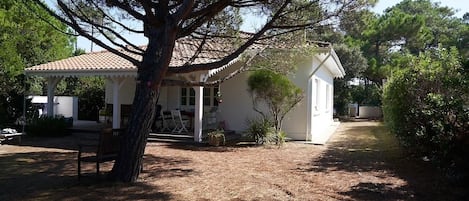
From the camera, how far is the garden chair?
1469 centimetres

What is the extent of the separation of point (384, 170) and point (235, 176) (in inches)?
131

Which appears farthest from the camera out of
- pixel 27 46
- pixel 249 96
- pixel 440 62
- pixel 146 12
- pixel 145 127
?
pixel 27 46

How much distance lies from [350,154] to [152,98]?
6.76 meters

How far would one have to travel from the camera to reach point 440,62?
372 inches

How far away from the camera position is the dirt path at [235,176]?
636 cm

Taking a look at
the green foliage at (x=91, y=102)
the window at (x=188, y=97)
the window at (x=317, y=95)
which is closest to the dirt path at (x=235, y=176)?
the window at (x=188, y=97)

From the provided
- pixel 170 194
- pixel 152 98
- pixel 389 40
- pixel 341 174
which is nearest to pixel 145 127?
pixel 152 98

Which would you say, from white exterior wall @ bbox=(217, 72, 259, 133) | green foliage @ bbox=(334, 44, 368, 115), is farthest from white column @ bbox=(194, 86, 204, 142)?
green foliage @ bbox=(334, 44, 368, 115)

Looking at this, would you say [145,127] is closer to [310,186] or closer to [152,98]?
[152,98]

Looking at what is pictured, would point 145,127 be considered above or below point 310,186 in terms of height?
above

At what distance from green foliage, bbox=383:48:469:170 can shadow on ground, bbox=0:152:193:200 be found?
483cm

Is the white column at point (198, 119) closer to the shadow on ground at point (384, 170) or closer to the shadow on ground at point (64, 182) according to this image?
the shadow on ground at point (64, 182)

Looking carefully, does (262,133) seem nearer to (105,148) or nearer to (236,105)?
(236,105)

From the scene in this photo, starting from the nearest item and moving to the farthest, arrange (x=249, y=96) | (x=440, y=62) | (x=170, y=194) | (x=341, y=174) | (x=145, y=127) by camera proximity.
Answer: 1. (x=170, y=194)
2. (x=145, y=127)
3. (x=341, y=174)
4. (x=440, y=62)
5. (x=249, y=96)
